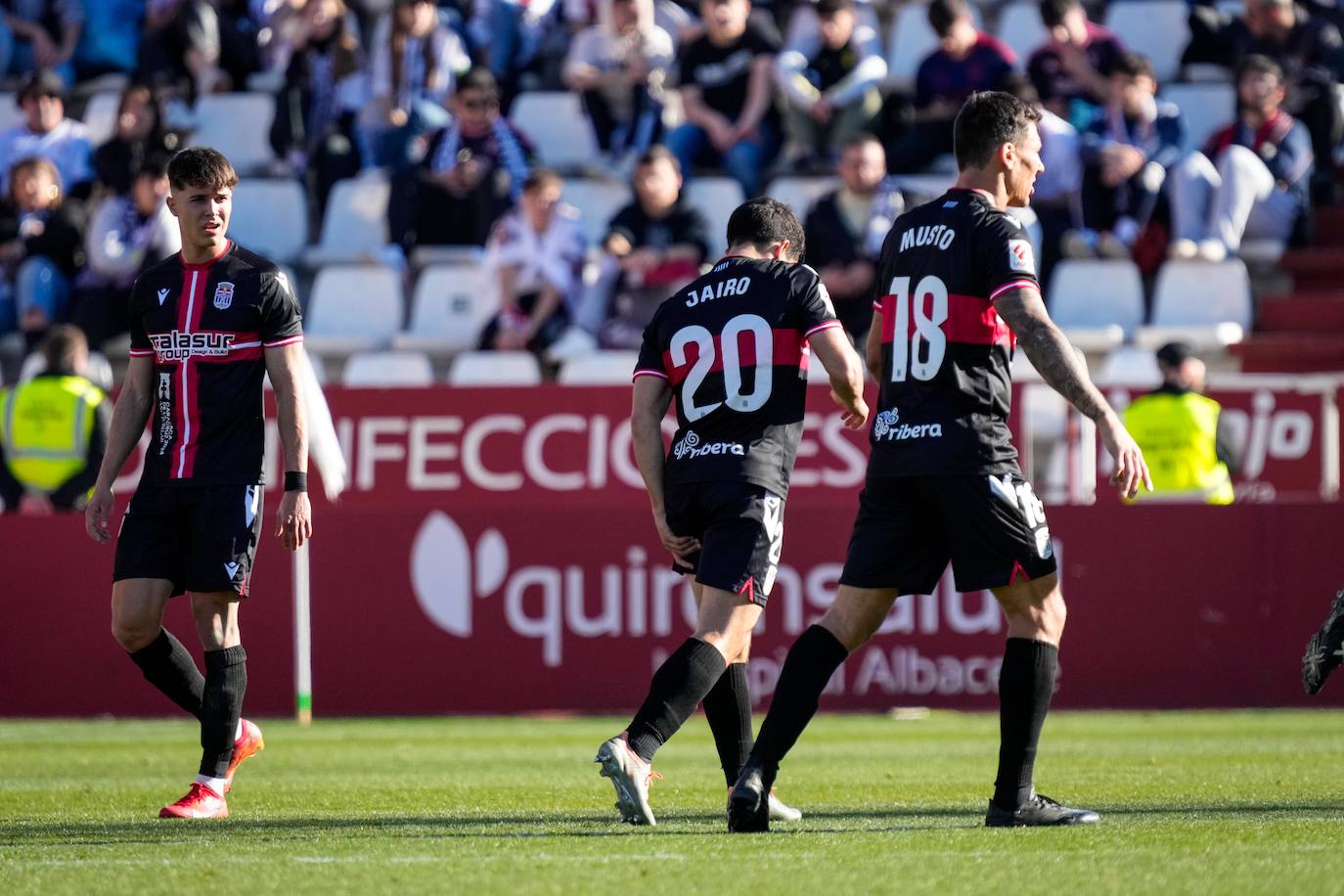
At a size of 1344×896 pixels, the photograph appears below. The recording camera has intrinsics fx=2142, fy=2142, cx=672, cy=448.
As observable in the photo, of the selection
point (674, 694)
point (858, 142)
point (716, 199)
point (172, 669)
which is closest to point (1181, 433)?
point (858, 142)

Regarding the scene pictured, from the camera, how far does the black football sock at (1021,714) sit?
6.40 metres

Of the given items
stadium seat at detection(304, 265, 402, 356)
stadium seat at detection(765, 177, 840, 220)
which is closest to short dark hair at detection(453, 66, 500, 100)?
stadium seat at detection(304, 265, 402, 356)

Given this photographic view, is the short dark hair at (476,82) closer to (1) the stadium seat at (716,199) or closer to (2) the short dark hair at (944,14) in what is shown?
(1) the stadium seat at (716,199)

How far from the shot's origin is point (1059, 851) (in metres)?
5.73

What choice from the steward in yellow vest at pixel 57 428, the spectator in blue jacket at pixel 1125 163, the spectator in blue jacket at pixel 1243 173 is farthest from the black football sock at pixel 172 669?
the spectator in blue jacket at pixel 1243 173

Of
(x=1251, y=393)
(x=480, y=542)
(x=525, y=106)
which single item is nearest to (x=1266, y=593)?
(x=1251, y=393)

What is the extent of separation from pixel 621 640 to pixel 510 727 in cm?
91

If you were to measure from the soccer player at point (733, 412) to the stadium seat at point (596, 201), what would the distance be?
9614 mm

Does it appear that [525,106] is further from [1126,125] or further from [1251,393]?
[1251,393]

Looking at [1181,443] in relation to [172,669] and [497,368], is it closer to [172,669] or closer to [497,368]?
[497,368]

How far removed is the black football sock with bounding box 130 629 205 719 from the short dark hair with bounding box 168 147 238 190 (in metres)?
1.51

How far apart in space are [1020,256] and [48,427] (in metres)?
8.61

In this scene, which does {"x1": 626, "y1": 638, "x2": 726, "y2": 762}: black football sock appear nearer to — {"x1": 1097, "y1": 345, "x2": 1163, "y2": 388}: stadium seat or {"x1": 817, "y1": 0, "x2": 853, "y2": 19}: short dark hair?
{"x1": 1097, "y1": 345, "x2": 1163, "y2": 388}: stadium seat

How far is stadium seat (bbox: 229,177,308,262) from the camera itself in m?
17.4
